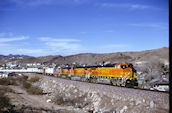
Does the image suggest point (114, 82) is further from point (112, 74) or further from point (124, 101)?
point (124, 101)

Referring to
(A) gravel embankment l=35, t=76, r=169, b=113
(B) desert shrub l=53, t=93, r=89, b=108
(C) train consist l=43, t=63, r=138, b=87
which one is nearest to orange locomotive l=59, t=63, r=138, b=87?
(C) train consist l=43, t=63, r=138, b=87

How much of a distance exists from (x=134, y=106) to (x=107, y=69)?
15110mm

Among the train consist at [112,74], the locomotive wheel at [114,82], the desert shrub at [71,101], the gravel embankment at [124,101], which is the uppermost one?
the train consist at [112,74]

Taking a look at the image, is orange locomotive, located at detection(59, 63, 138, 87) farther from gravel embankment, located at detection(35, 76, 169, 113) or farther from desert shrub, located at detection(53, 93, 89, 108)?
desert shrub, located at detection(53, 93, 89, 108)

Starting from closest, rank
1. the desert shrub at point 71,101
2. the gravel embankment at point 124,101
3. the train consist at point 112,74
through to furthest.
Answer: the gravel embankment at point 124,101 < the desert shrub at point 71,101 < the train consist at point 112,74

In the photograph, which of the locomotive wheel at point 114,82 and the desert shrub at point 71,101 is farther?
the locomotive wheel at point 114,82

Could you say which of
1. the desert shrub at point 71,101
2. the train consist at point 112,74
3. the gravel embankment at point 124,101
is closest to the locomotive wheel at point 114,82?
the train consist at point 112,74

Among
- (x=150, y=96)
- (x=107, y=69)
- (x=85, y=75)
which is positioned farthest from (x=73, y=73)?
(x=150, y=96)

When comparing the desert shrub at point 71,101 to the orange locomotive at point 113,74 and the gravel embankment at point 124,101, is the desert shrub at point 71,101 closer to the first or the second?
the gravel embankment at point 124,101

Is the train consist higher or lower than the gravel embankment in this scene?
higher

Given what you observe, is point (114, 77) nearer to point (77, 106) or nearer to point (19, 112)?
point (77, 106)

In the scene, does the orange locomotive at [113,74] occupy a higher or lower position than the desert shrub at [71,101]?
higher

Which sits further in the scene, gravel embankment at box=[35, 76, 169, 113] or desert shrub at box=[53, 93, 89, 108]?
desert shrub at box=[53, 93, 89, 108]

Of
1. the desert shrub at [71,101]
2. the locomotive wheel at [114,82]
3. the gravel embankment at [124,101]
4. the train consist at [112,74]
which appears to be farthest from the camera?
the locomotive wheel at [114,82]
